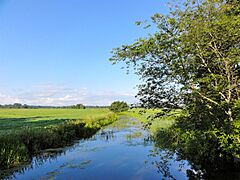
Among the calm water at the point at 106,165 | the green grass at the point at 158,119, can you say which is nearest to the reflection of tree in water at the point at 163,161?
the calm water at the point at 106,165

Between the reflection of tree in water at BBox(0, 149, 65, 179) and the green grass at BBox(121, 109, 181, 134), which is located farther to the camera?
the reflection of tree in water at BBox(0, 149, 65, 179)

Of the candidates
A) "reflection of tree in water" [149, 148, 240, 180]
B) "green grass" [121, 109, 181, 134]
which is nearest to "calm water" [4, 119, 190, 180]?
"reflection of tree in water" [149, 148, 240, 180]

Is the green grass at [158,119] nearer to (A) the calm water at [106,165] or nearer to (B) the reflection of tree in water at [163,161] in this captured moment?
(B) the reflection of tree in water at [163,161]

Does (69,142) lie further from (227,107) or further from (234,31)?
(234,31)

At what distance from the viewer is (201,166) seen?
11156mm

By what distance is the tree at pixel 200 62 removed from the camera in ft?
24.5

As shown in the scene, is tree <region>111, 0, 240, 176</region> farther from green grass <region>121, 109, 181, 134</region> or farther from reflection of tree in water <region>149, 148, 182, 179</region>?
reflection of tree in water <region>149, 148, 182, 179</region>

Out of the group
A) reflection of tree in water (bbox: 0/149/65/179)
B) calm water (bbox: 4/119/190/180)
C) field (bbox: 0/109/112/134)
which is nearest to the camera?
calm water (bbox: 4/119/190/180)

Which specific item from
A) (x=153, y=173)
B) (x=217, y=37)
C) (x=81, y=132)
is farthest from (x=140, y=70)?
(x=81, y=132)

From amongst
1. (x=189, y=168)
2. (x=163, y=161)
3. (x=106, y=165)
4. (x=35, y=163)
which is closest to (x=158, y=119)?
(x=163, y=161)

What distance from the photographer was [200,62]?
8578mm

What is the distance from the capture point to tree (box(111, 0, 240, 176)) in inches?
294

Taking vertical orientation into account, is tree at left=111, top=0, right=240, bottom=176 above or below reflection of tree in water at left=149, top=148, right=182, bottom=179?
above

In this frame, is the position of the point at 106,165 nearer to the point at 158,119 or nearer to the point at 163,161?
the point at 163,161
